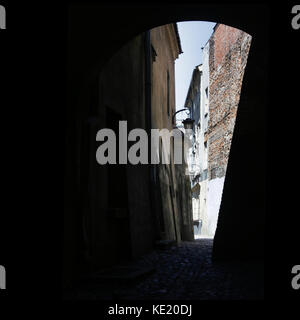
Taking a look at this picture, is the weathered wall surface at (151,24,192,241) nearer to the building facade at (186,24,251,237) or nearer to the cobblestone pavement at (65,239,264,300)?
the building facade at (186,24,251,237)

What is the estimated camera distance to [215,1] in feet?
13.3

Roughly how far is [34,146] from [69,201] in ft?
5.67

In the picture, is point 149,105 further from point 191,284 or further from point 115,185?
point 191,284

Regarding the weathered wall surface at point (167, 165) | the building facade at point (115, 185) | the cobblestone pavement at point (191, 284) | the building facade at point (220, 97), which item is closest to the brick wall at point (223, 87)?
the building facade at point (220, 97)

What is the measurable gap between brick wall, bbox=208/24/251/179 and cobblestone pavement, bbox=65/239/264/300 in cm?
1029

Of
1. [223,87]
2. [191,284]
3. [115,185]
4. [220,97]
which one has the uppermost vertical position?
[223,87]

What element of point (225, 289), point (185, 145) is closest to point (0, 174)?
point (225, 289)

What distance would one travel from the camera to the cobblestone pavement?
4.56m

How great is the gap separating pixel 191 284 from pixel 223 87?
1426 cm

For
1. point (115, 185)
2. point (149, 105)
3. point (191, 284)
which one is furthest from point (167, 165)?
point (191, 284)

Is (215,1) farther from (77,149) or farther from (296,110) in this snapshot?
(77,149)

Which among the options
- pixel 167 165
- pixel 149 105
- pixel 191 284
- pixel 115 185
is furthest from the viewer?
pixel 167 165

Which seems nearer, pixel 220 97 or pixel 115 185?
pixel 115 185

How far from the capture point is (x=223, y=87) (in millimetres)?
18609
